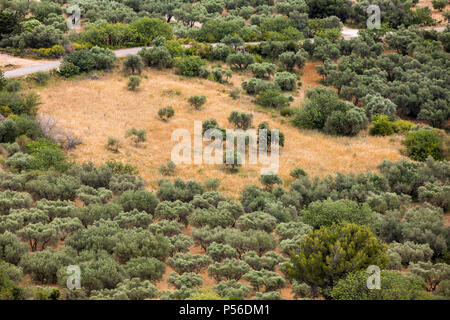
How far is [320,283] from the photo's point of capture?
86.4 feet

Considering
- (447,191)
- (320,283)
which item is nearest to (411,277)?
(320,283)

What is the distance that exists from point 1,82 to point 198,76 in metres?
22.1

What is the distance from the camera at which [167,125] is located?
5378 centimetres

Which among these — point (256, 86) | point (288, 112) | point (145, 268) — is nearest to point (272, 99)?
point (288, 112)

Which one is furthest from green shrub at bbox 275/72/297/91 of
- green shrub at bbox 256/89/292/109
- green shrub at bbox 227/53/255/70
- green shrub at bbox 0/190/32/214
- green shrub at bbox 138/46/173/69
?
green shrub at bbox 0/190/32/214

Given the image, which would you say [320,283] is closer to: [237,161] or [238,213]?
[238,213]

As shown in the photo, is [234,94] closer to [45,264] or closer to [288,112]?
[288,112]

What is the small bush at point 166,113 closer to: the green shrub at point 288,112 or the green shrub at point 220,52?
the green shrub at point 288,112

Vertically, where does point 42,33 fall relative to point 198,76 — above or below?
above

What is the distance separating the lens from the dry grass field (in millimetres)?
46469

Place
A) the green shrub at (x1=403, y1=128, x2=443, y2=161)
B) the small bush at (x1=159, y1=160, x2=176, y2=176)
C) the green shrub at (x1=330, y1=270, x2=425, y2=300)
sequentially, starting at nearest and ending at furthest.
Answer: the green shrub at (x1=330, y1=270, x2=425, y2=300) < the small bush at (x1=159, y1=160, x2=176, y2=176) < the green shrub at (x1=403, y1=128, x2=443, y2=161)

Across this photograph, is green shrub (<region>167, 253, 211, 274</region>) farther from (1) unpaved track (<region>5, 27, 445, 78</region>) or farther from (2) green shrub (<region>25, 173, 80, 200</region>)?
(1) unpaved track (<region>5, 27, 445, 78</region>)

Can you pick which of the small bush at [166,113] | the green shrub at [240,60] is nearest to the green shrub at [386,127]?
the green shrub at [240,60]

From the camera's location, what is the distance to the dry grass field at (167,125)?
46.5 meters
